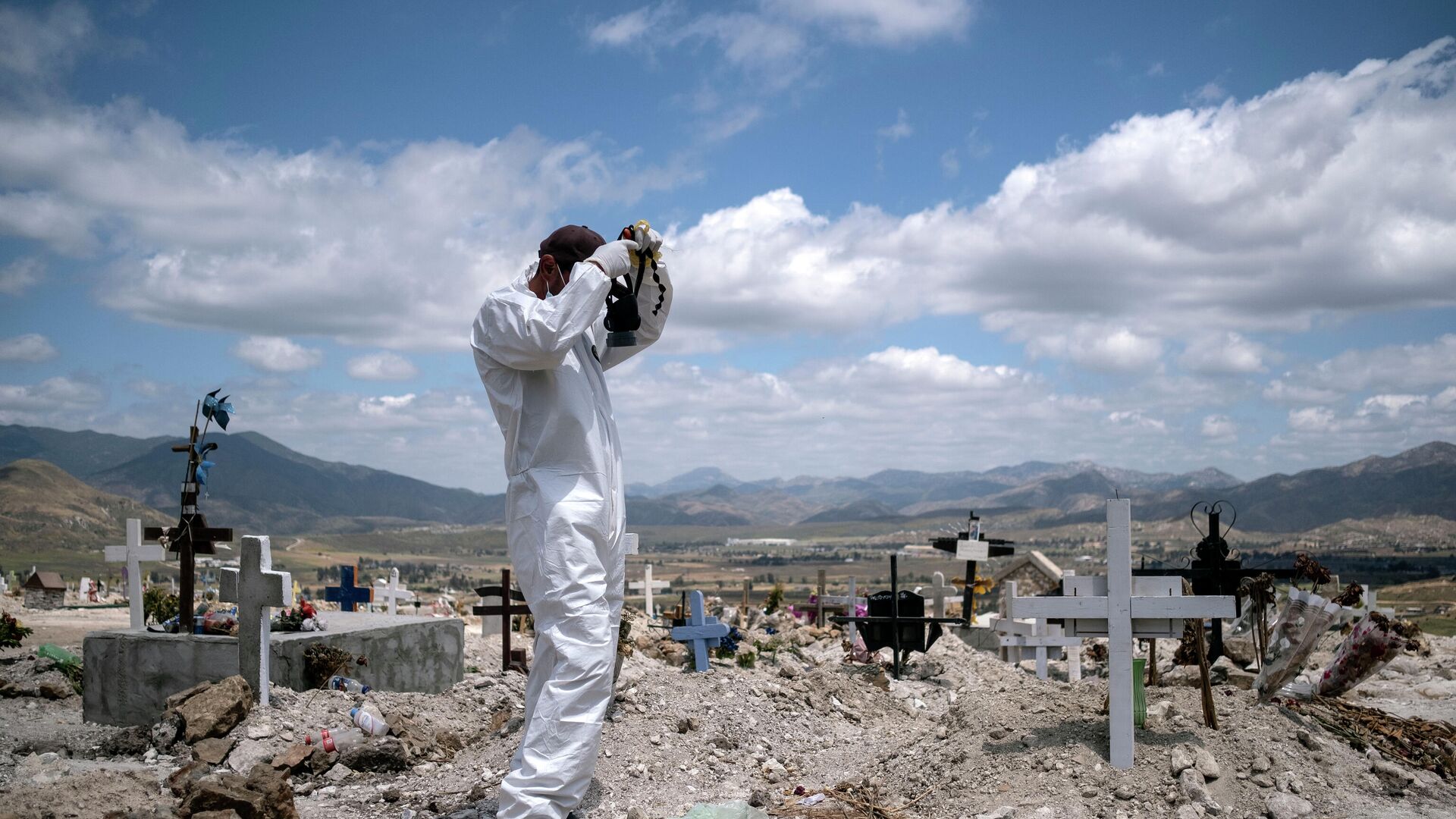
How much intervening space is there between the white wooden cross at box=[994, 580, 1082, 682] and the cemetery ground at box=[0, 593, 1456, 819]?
13.7 feet

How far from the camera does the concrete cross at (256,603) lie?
26.0ft

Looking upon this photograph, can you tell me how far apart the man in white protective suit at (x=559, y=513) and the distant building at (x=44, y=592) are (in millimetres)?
22997

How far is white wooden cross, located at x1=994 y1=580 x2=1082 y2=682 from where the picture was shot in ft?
44.2

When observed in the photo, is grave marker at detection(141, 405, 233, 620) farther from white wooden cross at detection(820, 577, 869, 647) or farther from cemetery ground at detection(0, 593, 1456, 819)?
white wooden cross at detection(820, 577, 869, 647)

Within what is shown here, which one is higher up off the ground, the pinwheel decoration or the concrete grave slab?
the pinwheel decoration

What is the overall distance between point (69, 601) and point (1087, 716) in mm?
25303

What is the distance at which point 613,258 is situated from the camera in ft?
18.0

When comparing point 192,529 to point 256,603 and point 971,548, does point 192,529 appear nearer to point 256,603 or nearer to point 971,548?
point 256,603

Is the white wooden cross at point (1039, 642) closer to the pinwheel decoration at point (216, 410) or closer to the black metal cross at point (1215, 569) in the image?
the black metal cross at point (1215, 569)

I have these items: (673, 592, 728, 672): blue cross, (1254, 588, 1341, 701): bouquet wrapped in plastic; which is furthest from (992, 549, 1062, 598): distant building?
(1254, 588, 1341, 701): bouquet wrapped in plastic

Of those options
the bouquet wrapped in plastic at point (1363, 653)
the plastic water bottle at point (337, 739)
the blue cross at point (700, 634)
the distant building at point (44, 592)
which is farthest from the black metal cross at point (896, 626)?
the distant building at point (44, 592)

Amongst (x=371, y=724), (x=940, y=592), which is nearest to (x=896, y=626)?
(x=940, y=592)

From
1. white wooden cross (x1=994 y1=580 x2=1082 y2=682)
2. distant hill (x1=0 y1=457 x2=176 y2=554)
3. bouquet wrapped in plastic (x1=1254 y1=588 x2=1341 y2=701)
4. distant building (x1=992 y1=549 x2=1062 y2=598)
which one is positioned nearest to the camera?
bouquet wrapped in plastic (x1=1254 y1=588 x2=1341 y2=701)

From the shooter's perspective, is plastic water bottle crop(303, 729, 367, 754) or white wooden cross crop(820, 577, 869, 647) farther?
white wooden cross crop(820, 577, 869, 647)
